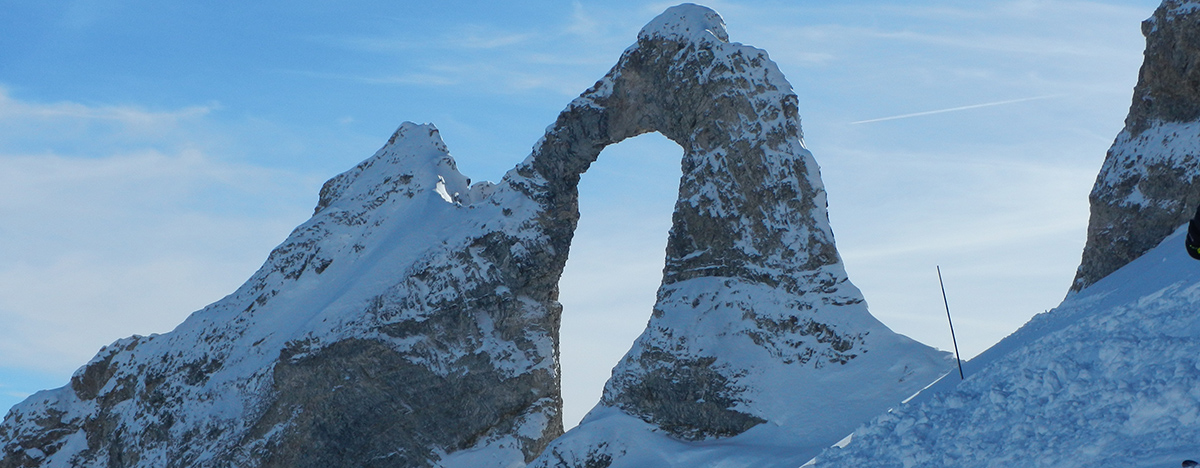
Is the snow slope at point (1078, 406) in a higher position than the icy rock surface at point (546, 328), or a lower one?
lower

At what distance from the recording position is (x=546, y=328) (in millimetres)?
39281

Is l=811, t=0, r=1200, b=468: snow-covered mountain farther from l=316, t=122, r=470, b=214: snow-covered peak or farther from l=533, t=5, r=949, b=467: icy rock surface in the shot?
l=316, t=122, r=470, b=214: snow-covered peak

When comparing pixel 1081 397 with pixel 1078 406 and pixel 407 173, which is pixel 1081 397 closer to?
pixel 1078 406

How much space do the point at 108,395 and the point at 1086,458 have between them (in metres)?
42.3

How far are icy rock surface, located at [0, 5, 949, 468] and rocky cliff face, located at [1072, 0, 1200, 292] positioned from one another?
5928 mm

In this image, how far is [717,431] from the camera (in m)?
32.5

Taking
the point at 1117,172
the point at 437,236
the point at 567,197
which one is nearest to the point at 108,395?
the point at 437,236

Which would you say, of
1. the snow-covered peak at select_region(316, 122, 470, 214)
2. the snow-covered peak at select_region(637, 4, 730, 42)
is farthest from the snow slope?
the snow-covered peak at select_region(316, 122, 470, 214)

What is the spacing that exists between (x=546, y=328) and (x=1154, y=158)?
2052 cm

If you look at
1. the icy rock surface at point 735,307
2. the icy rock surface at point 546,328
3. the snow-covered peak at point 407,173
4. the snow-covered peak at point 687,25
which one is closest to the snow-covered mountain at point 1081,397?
the icy rock surface at point 735,307

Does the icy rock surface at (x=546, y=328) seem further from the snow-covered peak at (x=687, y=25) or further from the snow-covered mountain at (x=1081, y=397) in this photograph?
the snow-covered mountain at (x=1081, y=397)

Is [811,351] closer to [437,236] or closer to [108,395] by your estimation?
[437,236]

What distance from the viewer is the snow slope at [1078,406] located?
1338 cm

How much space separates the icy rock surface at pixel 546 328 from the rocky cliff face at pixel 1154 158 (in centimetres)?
593
